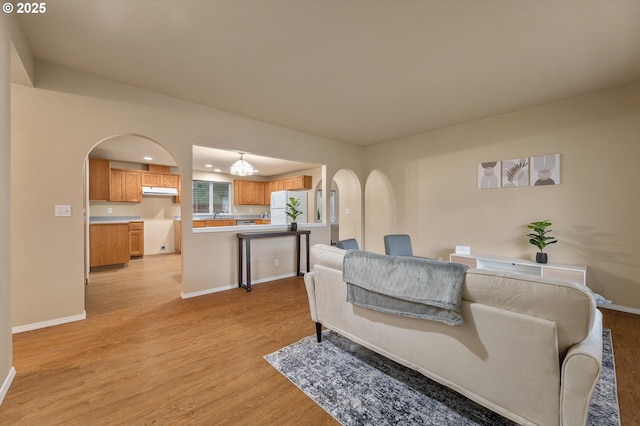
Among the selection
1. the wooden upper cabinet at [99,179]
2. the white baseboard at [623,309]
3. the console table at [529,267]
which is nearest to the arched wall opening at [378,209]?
the console table at [529,267]

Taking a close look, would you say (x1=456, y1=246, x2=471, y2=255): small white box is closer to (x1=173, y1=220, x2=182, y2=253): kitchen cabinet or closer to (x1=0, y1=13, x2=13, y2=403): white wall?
(x1=0, y1=13, x2=13, y2=403): white wall

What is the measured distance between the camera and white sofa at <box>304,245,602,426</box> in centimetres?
103

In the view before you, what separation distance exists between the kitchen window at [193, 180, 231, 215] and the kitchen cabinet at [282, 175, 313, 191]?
6.53 feet

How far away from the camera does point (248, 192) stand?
8.41 metres

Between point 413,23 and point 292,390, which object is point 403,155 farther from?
point 292,390

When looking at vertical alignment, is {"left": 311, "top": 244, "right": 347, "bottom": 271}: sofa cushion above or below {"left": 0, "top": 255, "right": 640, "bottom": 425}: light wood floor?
above

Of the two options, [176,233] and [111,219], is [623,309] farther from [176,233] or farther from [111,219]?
[111,219]

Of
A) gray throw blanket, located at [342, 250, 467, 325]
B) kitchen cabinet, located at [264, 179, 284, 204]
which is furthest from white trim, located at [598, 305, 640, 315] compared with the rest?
kitchen cabinet, located at [264, 179, 284, 204]

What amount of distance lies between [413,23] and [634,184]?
3.22 metres

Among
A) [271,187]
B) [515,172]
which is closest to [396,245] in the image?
[515,172]

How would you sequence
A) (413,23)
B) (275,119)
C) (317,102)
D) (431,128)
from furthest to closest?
1. (431,128)
2. (275,119)
3. (317,102)
4. (413,23)

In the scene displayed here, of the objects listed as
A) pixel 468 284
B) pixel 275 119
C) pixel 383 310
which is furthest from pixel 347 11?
→ pixel 275 119

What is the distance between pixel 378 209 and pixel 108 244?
5.52m

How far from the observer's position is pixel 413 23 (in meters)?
1.96
